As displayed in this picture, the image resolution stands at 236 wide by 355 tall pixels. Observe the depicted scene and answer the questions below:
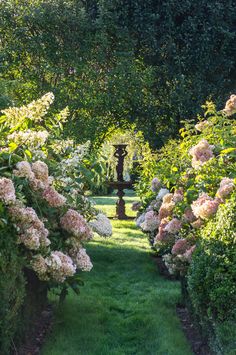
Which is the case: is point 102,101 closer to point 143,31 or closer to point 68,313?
point 143,31

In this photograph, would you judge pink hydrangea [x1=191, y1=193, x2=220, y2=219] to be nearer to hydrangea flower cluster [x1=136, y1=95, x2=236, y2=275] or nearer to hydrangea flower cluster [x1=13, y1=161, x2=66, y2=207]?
hydrangea flower cluster [x1=136, y1=95, x2=236, y2=275]

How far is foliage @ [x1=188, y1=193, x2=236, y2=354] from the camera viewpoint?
156 inches

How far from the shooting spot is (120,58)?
1206 centimetres

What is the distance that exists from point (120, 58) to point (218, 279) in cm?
858

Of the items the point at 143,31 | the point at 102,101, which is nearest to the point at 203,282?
the point at 102,101

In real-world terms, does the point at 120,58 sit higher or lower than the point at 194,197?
higher

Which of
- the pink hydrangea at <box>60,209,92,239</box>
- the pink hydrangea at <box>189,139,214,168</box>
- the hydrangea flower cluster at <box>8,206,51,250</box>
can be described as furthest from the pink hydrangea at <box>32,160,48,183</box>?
the pink hydrangea at <box>189,139,214,168</box>

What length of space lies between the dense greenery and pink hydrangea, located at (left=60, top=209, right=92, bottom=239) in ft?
19.0

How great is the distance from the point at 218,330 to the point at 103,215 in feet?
7.82

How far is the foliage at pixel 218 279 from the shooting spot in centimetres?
396

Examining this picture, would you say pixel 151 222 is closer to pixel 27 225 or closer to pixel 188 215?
pixel 188 215

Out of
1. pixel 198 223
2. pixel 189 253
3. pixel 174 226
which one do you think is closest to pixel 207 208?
pixel 198 223

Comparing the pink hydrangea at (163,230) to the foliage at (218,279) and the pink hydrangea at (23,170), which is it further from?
the pink hydrangea at (23,170)

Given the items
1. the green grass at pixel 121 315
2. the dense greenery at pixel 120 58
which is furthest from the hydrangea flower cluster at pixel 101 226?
the dense greenery at pixel 120 58
